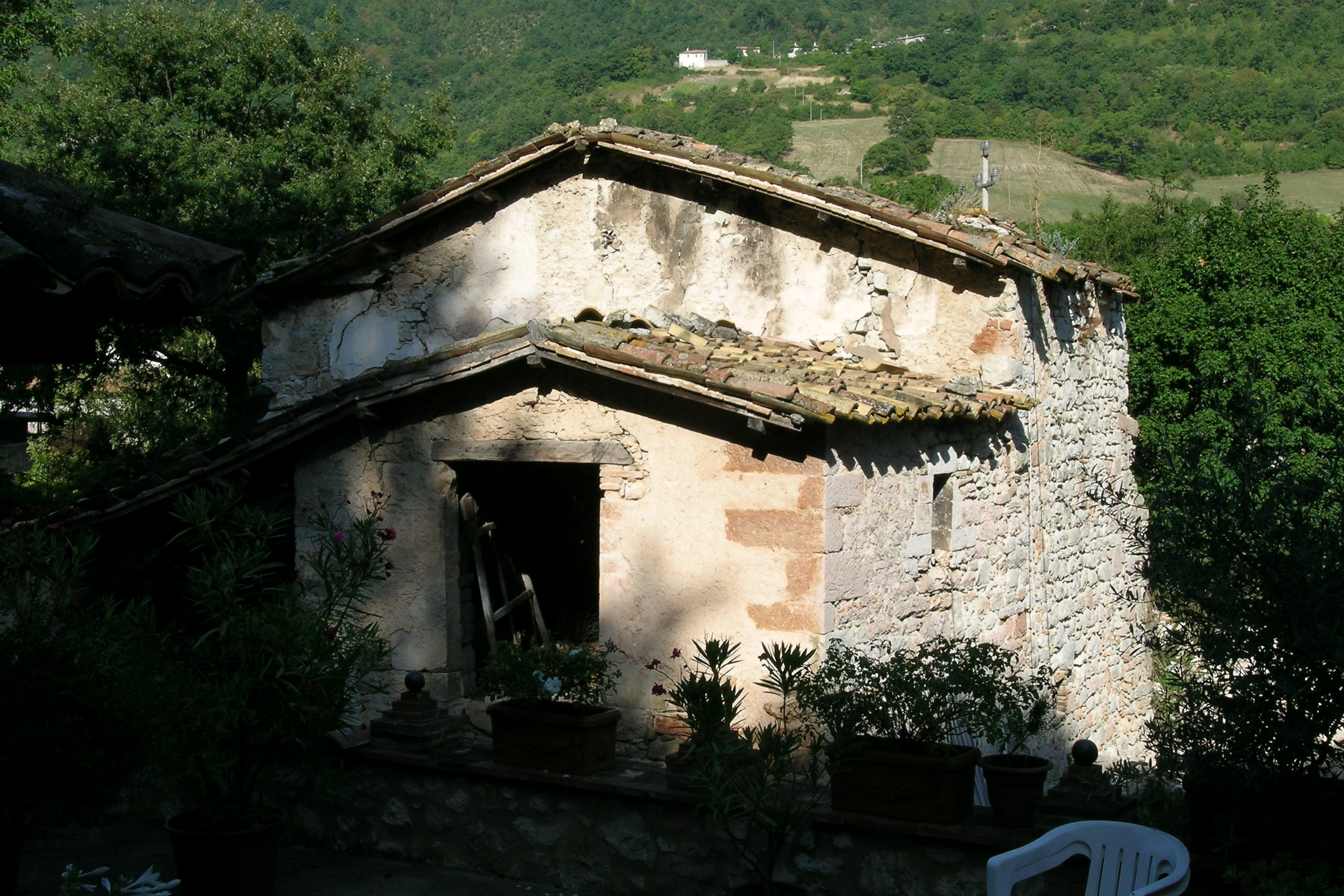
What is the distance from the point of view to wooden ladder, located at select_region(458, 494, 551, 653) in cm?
757

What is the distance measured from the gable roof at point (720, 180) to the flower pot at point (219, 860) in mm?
5172

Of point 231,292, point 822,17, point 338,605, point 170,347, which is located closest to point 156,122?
point 170,347

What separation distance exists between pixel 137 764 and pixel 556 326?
4.22 metres

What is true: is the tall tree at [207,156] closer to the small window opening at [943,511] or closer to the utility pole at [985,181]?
the utility pole at [985,181]

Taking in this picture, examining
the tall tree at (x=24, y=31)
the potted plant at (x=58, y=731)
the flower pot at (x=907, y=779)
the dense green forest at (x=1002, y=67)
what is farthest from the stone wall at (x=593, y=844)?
the dense green forest at (x=1002, y=67)

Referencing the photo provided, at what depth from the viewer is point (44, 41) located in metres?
16.5

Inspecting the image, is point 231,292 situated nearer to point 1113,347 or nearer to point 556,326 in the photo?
point 556,326

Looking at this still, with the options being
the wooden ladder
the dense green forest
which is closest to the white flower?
the wooden ladder

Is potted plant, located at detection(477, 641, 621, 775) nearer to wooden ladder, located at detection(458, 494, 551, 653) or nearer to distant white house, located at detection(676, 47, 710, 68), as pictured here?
wooden ladder, located at detection(458, 494, 551, 653)

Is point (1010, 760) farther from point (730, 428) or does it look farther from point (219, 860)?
point (219, 860)

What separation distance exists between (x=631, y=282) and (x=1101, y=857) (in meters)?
5.79

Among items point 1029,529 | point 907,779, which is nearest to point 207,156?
point 1029,529

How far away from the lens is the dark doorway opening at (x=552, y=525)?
9.77 meters

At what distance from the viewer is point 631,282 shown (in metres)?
8.95
